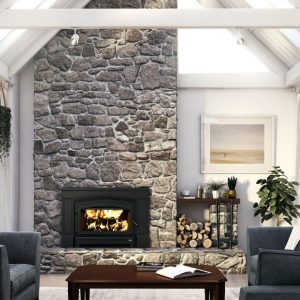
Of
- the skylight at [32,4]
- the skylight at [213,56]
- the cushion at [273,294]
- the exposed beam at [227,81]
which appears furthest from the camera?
the skylight at [213,56]

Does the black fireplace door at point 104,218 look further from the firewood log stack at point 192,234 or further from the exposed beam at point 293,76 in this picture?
the exposed beam at point 293,76

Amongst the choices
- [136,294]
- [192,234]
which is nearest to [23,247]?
[136,294]

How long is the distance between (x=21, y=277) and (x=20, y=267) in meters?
0.29

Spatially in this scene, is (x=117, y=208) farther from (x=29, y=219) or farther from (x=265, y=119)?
(x=265, y=119)

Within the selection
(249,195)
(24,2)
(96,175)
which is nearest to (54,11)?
(24,2)

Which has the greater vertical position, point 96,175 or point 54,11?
point 54,11

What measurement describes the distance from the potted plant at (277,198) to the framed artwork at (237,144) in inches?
16.2

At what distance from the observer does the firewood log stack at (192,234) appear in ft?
30.5

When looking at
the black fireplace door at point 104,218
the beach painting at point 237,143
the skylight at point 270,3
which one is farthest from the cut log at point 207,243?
the skylight at point 270,3

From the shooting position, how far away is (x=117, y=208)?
927cm

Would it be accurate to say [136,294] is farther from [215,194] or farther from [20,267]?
[215,194]

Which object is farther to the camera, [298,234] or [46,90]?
[46,90]

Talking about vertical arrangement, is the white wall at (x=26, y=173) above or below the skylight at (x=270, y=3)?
below

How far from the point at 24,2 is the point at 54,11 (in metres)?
1.55
